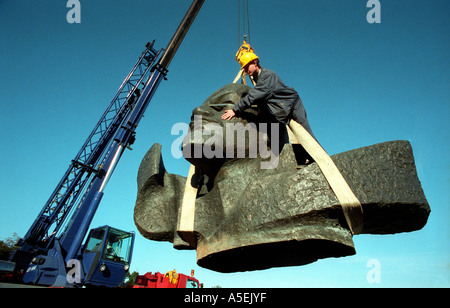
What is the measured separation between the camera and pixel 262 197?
196cm

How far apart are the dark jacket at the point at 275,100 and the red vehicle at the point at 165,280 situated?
8.76 meters

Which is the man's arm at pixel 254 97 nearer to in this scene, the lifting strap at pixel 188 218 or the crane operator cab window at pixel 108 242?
the lifting strap at pixel 188 218

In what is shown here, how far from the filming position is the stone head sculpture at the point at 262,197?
1.75 m

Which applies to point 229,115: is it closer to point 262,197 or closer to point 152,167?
point 262,197

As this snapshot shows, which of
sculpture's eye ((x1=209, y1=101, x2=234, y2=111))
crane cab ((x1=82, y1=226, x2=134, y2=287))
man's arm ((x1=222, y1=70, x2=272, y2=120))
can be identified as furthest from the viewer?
crane cab ((x1=82, y1=226, x2=134, y2=287))

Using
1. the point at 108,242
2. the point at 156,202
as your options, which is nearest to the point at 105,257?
the point at 108,242

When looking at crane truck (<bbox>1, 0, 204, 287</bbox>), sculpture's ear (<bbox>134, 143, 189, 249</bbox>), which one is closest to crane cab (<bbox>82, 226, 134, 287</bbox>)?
crane truck (<bbox>1, 0, 204, 287</bbox>)

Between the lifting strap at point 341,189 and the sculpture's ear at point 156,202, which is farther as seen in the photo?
the sculpture's ear at point 156,202

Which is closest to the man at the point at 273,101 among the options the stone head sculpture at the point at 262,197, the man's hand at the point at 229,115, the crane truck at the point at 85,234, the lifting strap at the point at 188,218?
the man's hand at the point at 229,115

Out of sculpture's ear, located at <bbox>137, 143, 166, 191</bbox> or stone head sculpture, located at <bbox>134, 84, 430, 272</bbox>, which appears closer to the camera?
stone head sculpture, located at <bbox>134, 84, 430, 272</bbox>

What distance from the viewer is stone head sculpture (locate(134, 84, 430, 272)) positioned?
175 centimetres

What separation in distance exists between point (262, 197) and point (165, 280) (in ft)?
29.3

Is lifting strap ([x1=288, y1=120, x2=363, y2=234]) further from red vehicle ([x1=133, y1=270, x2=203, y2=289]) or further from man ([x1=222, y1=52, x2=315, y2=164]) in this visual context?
red vehicle ([x1=133, y1=270, x2=203, y2=289])
